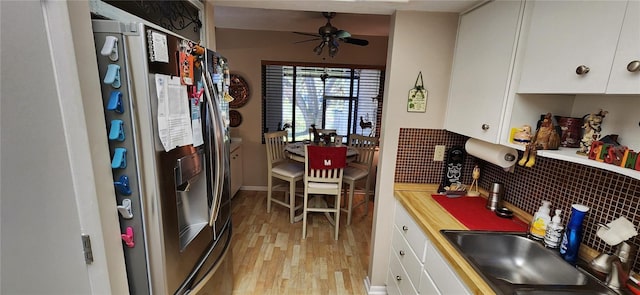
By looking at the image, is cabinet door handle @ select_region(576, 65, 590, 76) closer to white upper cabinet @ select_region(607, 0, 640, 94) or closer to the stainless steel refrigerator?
white upper cabinet @ select_region(607, 0, 640, 94)

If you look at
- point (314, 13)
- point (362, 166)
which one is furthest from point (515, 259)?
point (314, 13)

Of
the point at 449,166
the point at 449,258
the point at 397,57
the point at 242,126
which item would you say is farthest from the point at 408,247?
the point at 242,126

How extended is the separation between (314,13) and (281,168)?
1.79 metres

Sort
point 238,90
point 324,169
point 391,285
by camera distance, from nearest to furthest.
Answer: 1. point 391,285
2. point 324,169
3. point 238,90

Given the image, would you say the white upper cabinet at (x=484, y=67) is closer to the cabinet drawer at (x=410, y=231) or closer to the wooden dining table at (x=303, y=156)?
the cabinet drawer at (x=410, y=231)

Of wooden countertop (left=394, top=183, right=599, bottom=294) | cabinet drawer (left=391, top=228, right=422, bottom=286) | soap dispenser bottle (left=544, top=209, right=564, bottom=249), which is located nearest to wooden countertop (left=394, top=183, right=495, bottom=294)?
wooden countertop (left=394, top=183, right=599, bottom=294)

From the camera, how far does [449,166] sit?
6.03 feet

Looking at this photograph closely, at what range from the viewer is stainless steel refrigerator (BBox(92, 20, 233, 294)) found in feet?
3.02

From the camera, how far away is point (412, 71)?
1.74 m

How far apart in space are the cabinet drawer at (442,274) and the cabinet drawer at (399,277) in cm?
25

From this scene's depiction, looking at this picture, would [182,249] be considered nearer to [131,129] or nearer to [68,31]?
[131,129]

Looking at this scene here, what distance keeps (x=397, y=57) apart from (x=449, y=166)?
0.80 m

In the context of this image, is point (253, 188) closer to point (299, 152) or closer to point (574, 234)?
point (299, 152)

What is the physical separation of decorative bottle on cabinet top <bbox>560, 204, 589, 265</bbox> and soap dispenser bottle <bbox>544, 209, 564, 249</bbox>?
0.07 metres
